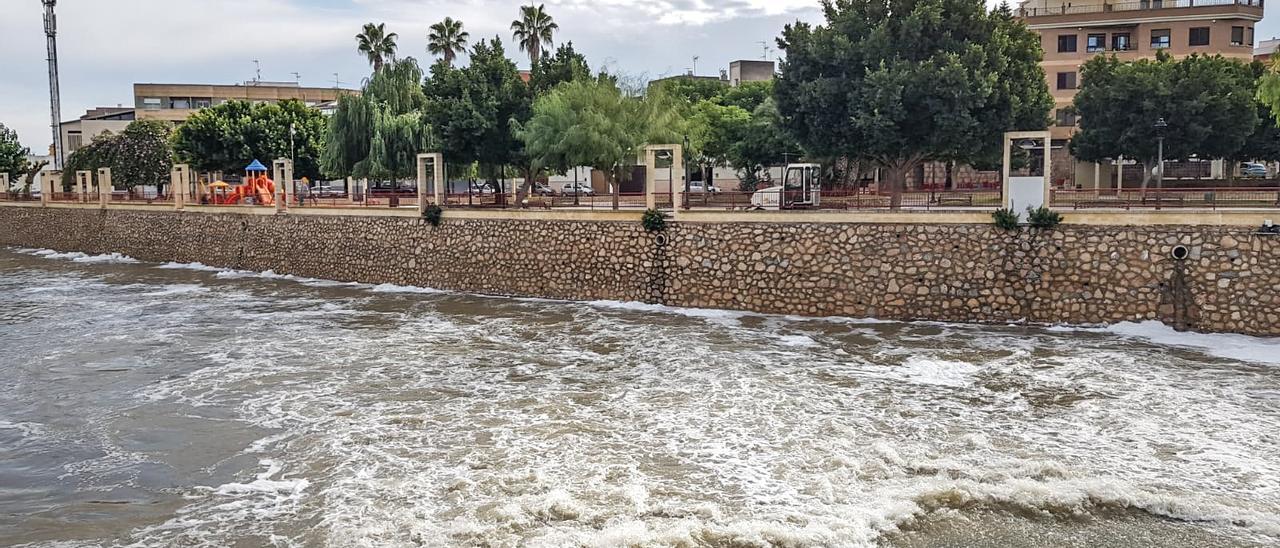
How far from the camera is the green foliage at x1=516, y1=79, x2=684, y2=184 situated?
1102 inches

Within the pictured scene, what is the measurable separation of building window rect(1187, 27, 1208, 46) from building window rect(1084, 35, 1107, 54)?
11.8 ft

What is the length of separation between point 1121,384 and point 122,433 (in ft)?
49.0

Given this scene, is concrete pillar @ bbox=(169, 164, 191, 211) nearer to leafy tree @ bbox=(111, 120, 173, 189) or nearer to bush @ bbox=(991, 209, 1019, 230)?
leafy tree @ bbox=(111, 120, 173, 189)

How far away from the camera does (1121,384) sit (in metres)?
15.1

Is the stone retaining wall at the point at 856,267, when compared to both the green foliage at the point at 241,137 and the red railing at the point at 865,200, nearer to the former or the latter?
the red railing at the point at 865,200

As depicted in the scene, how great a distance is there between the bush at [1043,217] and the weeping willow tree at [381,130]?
23936 mm

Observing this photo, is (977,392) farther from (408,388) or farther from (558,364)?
(408,388)

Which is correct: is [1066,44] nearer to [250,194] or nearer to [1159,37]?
[1159,37]

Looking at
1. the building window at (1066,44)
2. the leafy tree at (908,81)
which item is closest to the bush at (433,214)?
the leafy tree at (908,81)

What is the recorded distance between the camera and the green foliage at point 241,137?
49469 mm

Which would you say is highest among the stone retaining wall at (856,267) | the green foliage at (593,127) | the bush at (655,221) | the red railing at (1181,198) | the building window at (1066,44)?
the building window at (1066,44)

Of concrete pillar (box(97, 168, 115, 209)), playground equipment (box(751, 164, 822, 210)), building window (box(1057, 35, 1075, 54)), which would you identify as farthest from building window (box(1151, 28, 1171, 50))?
concrete pillar (box(97, 168, 115, 209))

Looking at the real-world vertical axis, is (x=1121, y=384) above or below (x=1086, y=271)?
below

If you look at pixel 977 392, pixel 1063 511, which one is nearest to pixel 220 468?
pixel 1063 511
